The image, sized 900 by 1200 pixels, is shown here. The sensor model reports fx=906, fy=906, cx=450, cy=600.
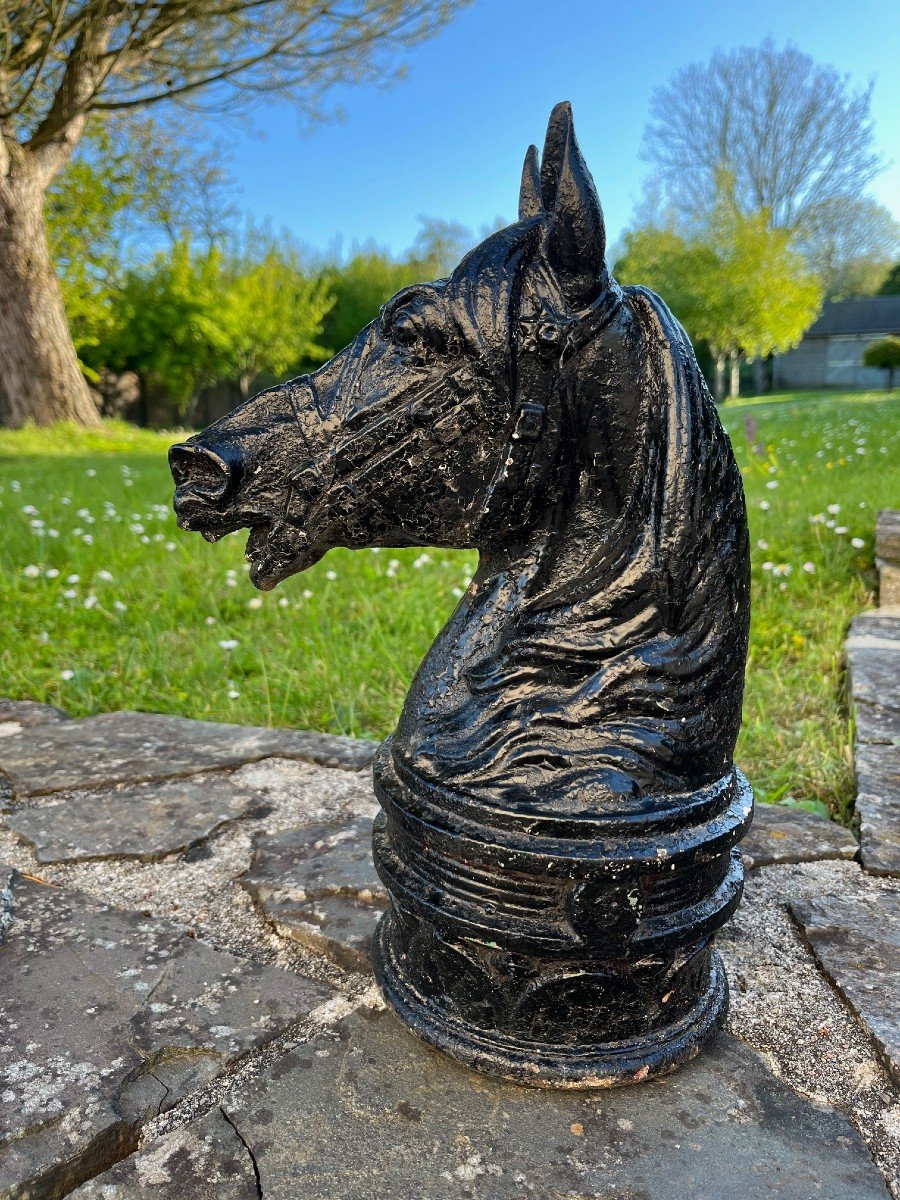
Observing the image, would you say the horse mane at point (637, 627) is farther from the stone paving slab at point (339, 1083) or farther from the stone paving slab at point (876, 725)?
the stone paving slab at point (876, 725)

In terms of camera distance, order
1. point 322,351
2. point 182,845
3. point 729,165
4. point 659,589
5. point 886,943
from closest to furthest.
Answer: point 659,589 → point 886,943 → point 182,845 → point 322,351 → point 729,165

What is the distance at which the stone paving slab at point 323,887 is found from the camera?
180 centimetres

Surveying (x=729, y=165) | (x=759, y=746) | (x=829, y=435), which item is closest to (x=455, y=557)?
(x=759, y=746)

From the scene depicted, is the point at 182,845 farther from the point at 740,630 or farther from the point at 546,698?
the point at 740,630

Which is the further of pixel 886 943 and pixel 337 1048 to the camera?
pixel 886 943

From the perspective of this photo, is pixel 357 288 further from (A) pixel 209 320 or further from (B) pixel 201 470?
(B) pixel 201 470

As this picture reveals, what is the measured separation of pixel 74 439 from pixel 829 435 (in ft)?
30.8

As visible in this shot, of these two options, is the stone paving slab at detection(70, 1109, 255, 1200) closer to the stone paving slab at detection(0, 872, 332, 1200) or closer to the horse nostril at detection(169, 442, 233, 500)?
the stone paving slab at detection(0, 872, 332, 1200)

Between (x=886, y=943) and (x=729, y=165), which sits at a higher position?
(x=729, y=165)

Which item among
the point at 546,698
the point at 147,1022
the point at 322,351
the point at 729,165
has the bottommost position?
the point at 147,1022

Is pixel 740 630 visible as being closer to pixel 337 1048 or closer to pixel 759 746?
pixel 337 1048

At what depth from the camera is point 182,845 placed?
219 cm

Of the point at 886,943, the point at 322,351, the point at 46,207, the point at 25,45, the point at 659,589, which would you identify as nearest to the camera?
the point at 659,589

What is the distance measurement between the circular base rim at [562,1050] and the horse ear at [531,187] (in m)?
1.25
